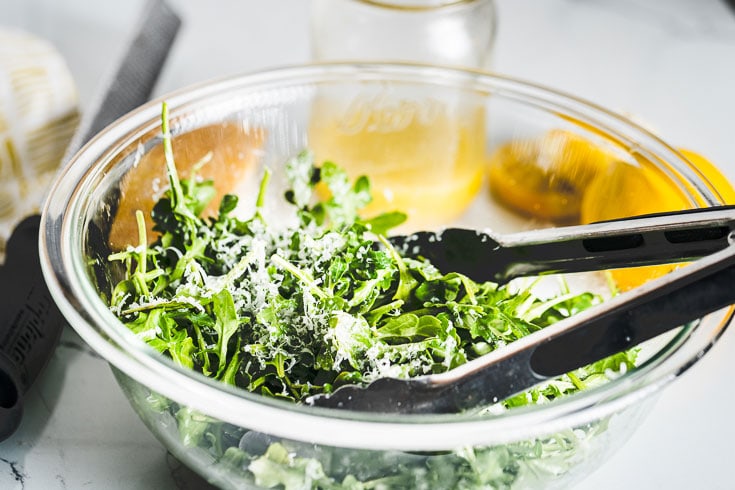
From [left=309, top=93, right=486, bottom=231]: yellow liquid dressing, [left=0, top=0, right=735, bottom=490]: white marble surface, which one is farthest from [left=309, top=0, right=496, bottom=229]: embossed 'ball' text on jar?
[left=0, top=0, right=735, bottom=490]: white marble surface

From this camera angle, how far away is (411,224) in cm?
76

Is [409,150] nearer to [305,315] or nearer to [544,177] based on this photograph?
[544,177]

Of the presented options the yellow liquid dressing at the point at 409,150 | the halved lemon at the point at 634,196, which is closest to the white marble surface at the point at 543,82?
the halved lemon at the point at 634,196

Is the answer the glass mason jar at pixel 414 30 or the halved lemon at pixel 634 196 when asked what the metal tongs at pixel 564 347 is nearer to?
the halved lemon at pixel 634 196

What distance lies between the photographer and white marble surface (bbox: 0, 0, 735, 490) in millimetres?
583

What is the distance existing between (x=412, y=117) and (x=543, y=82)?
42 cm

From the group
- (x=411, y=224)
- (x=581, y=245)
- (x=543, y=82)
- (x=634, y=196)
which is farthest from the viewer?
(x=543, y=82)

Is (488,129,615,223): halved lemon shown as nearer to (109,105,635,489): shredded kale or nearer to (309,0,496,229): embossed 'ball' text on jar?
(309,0,496,229): embossed 'ball' text on jar

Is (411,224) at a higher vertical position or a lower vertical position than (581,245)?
lower

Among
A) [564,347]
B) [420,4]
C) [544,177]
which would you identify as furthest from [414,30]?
[564,347]

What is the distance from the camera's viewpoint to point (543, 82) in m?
1.12

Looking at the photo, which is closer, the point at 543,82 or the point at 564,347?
the point at 564,347

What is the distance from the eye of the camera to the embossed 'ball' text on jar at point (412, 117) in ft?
2.45

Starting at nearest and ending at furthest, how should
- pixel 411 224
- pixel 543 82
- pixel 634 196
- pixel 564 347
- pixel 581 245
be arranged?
1. pixel 564 347
2. pixel 581 245
3. pixel 634 196
4. pixel 411 224
5. pixel 543 82
